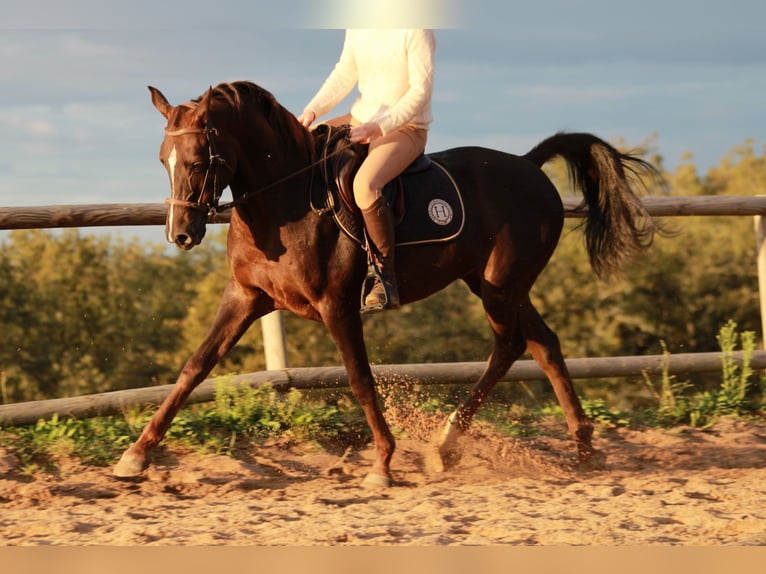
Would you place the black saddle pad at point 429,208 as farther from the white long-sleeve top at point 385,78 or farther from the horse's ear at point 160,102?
the horse's ear at point 160,102

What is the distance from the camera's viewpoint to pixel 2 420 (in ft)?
18.4

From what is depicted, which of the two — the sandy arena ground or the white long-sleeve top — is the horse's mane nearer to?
the white long-sleeve top

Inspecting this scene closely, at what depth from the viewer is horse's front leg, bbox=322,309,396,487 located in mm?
5082

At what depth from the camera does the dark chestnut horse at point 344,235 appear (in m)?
4.69

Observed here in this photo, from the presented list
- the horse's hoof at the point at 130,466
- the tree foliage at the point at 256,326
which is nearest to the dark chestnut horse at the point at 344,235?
the horse's hoof at the point at 130,466

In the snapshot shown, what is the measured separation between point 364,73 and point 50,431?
2.78 m

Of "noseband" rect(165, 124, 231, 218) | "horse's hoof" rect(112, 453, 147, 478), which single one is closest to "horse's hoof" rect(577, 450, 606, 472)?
"horse's hoof" rect(112, 453, 147, 478)

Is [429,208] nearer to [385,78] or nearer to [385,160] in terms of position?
[385,160]

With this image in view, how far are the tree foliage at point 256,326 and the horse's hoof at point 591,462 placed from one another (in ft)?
39.2

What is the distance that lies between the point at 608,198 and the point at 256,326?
12.1 metres

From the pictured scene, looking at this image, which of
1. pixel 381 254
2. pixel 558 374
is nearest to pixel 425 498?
pixel 381 254

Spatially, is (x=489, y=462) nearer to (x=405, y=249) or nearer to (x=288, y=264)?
(x=405, y=249)

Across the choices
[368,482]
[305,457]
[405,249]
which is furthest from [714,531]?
[305,457]

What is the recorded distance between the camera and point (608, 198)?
617 cm
